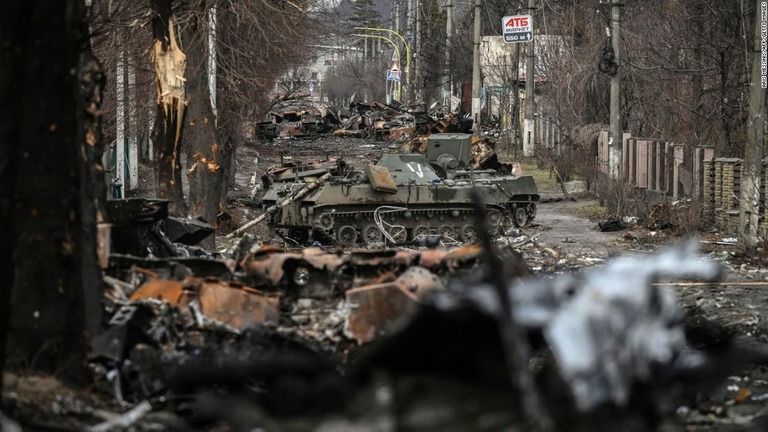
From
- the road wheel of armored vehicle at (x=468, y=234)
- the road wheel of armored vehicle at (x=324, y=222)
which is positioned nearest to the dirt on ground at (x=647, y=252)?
the road wheel of armored vehicle at (x=468, y=234)

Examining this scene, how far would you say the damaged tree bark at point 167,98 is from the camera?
55.8 feet

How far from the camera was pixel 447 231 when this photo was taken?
2344 centimetres

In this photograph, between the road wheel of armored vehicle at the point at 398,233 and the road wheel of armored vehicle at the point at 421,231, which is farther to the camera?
the road wheel of armored vehicle at the point at 421,231

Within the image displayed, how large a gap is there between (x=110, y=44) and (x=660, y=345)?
17.0m

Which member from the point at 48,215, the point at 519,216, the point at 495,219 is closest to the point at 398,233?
the point at 495,219

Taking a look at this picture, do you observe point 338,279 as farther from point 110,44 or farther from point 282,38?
point 282,38

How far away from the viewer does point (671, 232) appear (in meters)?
22.1

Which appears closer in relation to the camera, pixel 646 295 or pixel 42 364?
pixel 646 295

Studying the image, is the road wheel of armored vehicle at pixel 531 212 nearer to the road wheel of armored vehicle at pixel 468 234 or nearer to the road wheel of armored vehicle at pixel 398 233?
the road wheel of armored vehicle at pixel 468 234

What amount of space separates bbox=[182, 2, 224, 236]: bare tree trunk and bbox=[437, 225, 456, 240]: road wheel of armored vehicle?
4.75 m

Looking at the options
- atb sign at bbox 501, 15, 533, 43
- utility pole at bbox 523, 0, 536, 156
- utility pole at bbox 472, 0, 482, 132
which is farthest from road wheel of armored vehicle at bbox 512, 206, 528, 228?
utility pole at bbox 472, 0, 482, 132

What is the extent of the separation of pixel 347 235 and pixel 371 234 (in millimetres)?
436

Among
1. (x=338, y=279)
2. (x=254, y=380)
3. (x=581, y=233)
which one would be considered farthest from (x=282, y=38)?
(x=254, y=380)

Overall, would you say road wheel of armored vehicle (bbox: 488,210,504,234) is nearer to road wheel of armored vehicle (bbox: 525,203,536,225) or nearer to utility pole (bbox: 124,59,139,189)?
road wheel of armored vehicle (bbox: 525,203,536,225)
